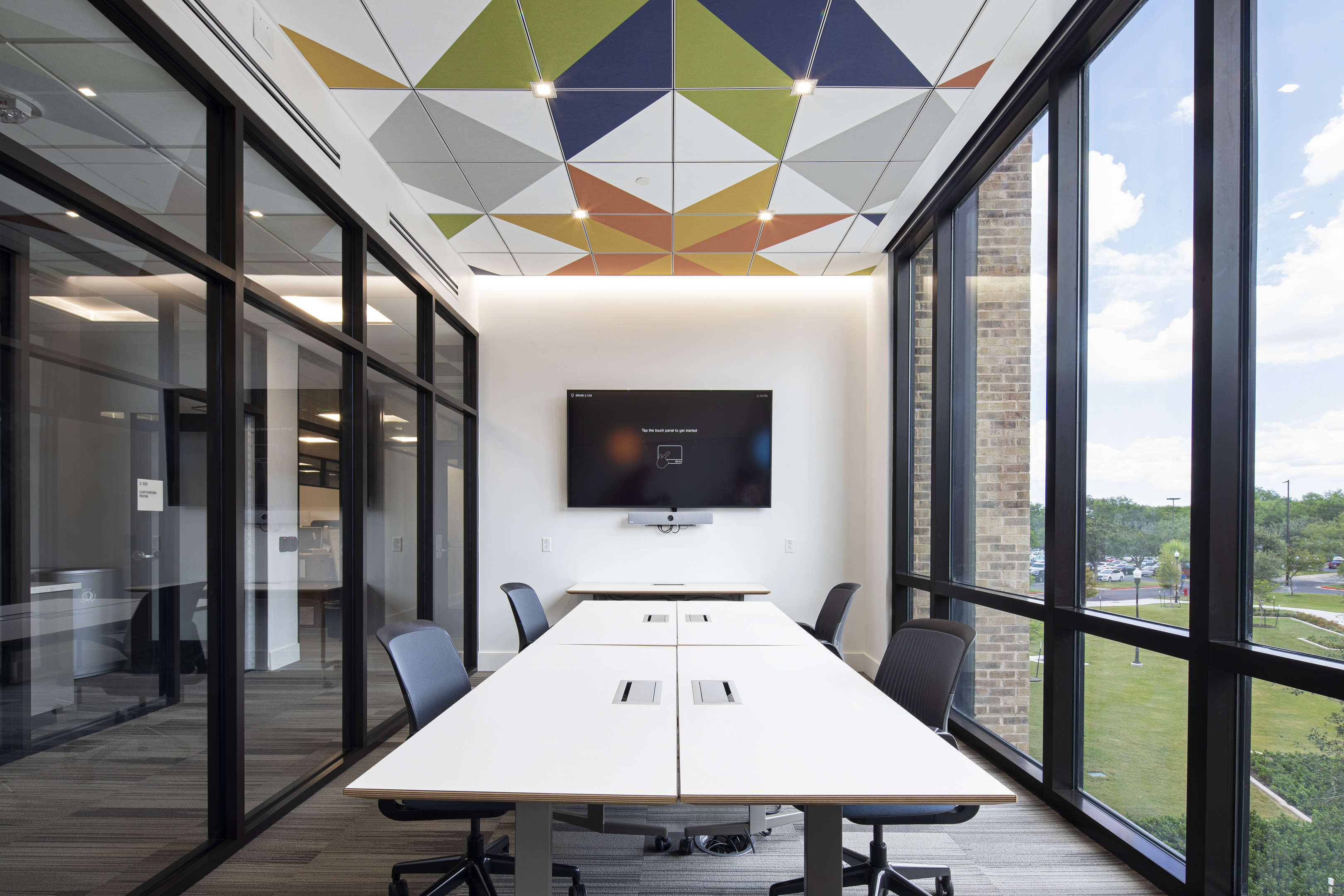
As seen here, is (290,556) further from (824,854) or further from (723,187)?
(723,187)

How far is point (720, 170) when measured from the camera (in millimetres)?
4094

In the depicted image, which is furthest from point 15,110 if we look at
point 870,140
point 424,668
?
point 870,140

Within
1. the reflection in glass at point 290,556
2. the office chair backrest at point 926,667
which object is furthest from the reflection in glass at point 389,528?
the office chair backrest at point 926,667

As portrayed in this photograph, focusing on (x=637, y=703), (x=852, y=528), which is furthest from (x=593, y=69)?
(x=852, y=528)

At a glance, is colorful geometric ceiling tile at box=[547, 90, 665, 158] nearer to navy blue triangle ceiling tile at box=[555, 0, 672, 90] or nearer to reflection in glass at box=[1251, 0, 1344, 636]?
navy blue triangle ceiling tile at box=[555, 0, 672, 90]

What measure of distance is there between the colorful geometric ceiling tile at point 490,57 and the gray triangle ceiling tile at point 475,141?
0.25 m

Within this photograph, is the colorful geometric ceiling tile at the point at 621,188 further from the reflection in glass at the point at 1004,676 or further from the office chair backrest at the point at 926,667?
the reflection in glass at the point at 1004,676

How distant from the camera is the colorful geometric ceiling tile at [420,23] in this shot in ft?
8.87

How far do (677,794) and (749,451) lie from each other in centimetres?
448

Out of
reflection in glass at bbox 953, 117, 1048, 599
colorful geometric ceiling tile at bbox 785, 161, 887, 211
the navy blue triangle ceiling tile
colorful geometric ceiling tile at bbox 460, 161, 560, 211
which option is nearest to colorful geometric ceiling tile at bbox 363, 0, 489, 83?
the navy blue triangle ceiling tile

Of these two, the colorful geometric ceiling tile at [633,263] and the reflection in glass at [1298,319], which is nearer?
the reflection in glass at [1298,319]

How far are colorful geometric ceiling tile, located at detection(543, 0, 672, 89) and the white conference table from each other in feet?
8.64

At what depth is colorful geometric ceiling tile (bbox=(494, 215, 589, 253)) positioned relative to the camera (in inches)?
188

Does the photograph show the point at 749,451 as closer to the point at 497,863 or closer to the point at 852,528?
the point at 852,528
